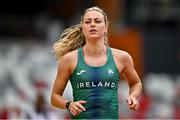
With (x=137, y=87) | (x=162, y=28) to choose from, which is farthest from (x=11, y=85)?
(x=137, y=87)

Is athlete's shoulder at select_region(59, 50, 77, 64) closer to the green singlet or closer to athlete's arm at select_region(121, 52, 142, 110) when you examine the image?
the green singlet

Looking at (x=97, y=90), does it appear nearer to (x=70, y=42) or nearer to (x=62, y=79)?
(x=62, y=79)

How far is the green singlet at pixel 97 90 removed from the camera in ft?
25.8

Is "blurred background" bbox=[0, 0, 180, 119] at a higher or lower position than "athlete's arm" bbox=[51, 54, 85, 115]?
lower

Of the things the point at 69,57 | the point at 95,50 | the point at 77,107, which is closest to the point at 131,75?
the point at 95,50

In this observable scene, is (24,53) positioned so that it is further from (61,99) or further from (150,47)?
(61,99)

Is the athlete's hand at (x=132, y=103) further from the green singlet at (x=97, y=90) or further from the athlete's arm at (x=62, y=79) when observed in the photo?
the athlete's arm at (x=62, y=79)

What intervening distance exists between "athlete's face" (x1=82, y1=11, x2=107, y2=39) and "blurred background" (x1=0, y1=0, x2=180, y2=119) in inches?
370

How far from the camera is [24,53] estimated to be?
960 inches

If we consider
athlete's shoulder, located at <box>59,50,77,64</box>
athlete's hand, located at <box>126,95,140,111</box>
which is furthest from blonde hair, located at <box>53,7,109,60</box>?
athlete's hand, located at <box>126,95,140,111</box>

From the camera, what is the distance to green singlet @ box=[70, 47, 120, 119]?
310 inches

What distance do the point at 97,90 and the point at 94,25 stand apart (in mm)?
559

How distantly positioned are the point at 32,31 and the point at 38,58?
169 inches

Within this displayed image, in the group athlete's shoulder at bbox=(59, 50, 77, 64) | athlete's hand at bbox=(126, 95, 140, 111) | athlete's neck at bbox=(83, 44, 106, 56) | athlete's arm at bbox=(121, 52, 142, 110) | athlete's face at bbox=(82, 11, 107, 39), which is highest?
athlete's face at bbox=(82, 11, 107, 39)
